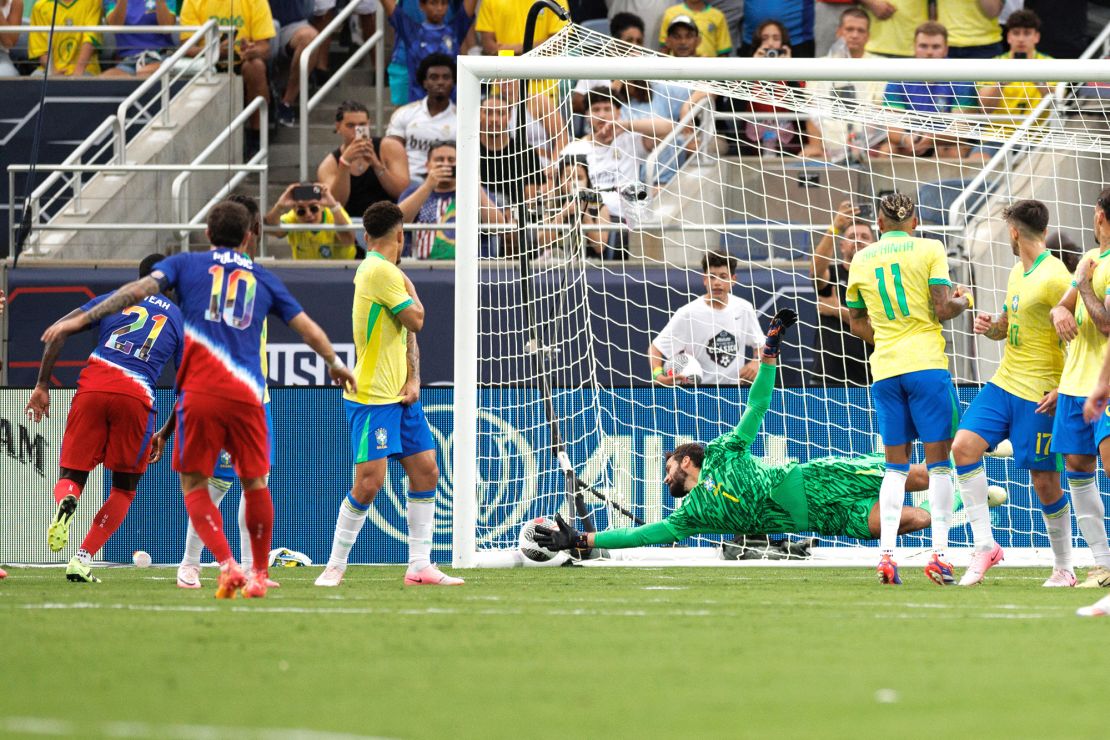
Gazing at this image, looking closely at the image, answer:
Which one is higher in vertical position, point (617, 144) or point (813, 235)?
point (617, 144)

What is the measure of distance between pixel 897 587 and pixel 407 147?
28.5 feet

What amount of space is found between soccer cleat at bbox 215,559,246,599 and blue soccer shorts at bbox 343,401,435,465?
1.40 metres

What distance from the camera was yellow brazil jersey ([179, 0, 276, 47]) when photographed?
56.3 ft

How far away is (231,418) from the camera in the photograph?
7.54 m

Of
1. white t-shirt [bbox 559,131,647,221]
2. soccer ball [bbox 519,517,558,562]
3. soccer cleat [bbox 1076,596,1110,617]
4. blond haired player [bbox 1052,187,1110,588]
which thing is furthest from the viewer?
white t-shirt [bbox 559,131,647,221]

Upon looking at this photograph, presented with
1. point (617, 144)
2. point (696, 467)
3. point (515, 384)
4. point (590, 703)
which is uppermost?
point (617, 144)

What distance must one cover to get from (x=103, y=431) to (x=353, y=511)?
195 cm

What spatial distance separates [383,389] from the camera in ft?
28.7

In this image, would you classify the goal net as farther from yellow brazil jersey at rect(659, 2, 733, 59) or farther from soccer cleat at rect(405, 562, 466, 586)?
yellow brazil jersey at rect(659, 2, 733, 59)

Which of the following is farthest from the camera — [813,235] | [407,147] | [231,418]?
[407,147]

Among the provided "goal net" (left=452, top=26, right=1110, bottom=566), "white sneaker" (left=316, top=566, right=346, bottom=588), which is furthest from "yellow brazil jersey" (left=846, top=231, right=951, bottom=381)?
"white sneaker" (left=316, top=566, right=346, bottom=588)

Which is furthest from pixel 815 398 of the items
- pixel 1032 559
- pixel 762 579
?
pixel 762 579

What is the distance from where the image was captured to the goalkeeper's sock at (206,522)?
760 centimetres

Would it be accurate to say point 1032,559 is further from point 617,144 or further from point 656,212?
point 617,144
